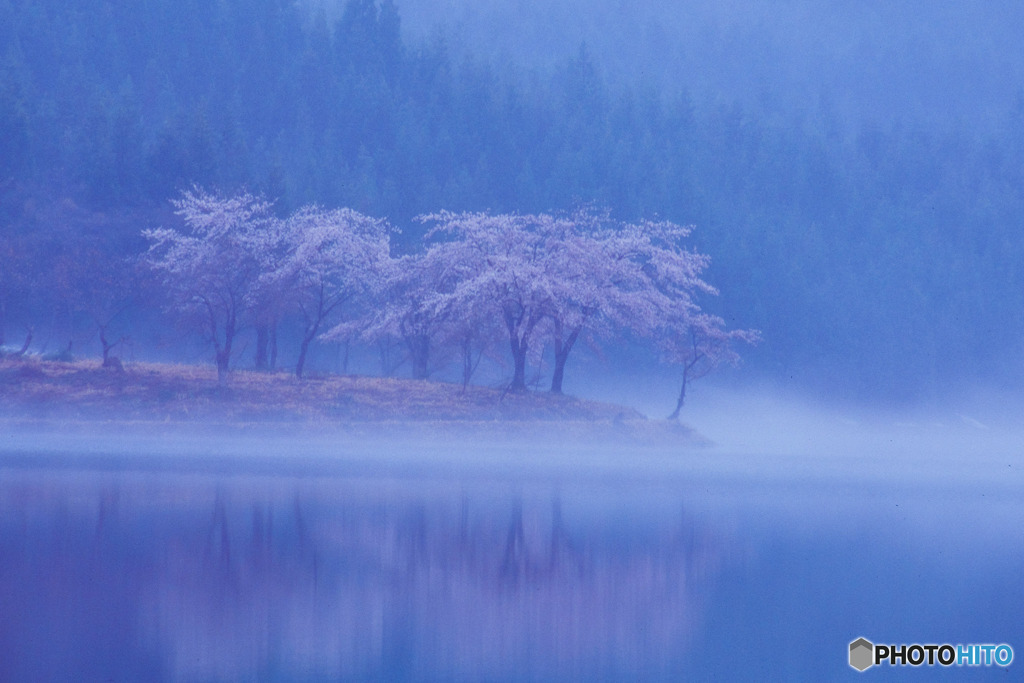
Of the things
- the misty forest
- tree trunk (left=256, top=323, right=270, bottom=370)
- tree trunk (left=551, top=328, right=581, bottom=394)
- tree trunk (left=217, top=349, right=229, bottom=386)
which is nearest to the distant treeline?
the misty forest

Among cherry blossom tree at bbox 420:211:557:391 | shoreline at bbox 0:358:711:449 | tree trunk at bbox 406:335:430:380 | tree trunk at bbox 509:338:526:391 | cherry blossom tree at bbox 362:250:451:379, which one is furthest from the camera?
tree trunk at bbox 406:335:430:380

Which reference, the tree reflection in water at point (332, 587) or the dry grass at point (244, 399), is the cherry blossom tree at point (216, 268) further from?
the tree reflection in water at point (332, 587)

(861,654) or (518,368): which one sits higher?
(518,368)

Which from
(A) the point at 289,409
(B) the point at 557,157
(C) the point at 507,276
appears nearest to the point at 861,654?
(A) the point at 289,409

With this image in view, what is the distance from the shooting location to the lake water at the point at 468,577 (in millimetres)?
9148

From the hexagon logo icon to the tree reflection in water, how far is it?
60.0 inches

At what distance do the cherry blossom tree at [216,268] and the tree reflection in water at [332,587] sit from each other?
21.6 meters

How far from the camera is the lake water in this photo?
9148 mm

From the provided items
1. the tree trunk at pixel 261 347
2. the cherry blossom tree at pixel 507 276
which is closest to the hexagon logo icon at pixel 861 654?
the cherry blossom tree at pixel 507 276

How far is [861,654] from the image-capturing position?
9.91m

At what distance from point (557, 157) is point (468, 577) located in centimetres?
7047

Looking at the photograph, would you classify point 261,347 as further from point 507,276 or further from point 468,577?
point 468,577

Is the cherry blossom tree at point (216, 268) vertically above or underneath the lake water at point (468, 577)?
above

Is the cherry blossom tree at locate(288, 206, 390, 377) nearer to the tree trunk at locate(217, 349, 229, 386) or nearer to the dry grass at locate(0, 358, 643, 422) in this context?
the tree trunk at locate(217, 349, 229, 386)
